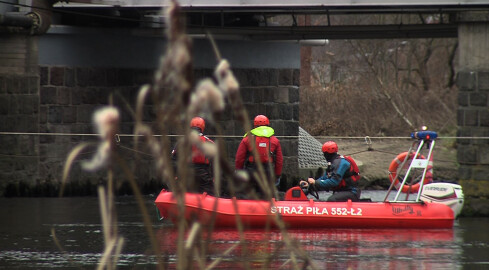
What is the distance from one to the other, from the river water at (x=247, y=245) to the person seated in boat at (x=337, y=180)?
0.58m

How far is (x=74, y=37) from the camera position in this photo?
661 inches

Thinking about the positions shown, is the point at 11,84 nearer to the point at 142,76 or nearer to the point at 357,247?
the point at 142,76

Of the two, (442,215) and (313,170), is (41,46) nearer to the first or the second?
(313,170)

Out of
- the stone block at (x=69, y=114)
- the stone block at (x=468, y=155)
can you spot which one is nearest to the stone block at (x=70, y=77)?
the stone block at (x=69, y=114)

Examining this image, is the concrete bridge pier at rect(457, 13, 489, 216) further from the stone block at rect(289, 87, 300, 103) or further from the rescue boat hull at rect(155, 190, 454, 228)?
the stone block at rect(289, 87, 300, 103)

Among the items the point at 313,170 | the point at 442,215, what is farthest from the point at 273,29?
the point at 442,215

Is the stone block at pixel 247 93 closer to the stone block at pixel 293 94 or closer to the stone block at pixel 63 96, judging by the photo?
the stone block at pixel 293 94

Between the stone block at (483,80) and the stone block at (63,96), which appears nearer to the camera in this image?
the stone block at (483,80)

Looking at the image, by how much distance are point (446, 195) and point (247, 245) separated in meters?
3.87

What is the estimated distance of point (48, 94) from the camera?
16.2 meters

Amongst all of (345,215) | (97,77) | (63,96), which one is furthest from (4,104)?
(345,215)

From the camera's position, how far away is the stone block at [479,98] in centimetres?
1338

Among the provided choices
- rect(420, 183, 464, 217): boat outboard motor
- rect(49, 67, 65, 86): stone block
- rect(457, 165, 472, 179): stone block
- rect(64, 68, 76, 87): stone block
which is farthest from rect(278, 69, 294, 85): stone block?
rect(420, 183, 464, 217): boat outboard motor

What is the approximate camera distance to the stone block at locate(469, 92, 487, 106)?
13.4 m
